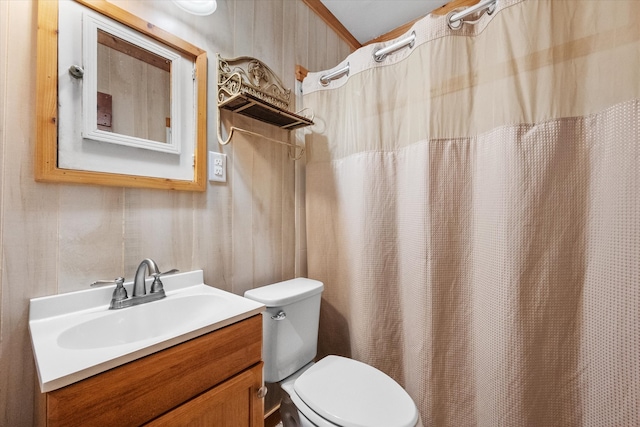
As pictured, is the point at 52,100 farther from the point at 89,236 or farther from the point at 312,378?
the point at 312,378

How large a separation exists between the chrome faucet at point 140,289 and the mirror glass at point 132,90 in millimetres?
489

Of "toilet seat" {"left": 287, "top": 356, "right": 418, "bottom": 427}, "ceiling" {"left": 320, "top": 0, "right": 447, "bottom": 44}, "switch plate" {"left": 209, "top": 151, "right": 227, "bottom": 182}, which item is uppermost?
"ceiling" {"left": 320, "top": 0, "right": 447, "bottom": 44}

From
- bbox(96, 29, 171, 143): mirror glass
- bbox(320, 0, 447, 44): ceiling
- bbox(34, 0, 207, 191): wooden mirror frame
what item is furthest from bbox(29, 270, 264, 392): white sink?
bbox(320, 0, 447, 44): ceiling

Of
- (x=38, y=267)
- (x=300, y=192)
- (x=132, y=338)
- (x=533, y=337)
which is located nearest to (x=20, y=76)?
(x=38, y=267)

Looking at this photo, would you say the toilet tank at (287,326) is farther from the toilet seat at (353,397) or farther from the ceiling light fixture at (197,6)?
the ceiling light fixture at (197,6)

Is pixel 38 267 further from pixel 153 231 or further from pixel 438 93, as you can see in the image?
pixel 438 93

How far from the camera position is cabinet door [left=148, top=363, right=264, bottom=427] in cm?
65

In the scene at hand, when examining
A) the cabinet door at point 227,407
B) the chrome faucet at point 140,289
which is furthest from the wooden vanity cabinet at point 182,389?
the chrome faucet at point 140,289

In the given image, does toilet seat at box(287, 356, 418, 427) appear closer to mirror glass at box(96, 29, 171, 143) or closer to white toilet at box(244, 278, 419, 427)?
white toilet at box(244, 278, 419, 427)

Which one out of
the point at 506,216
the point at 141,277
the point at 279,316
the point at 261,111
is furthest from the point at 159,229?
the point at 506,216

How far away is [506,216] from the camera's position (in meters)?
0.97

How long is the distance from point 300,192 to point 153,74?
90cm

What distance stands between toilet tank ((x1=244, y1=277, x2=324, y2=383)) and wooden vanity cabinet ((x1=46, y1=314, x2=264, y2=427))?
0.89 ft

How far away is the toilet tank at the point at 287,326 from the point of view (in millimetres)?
1114
